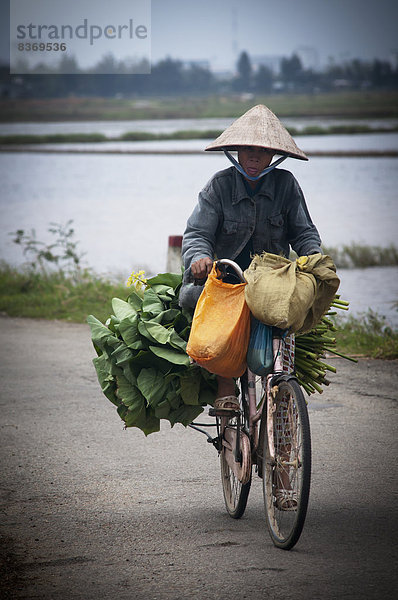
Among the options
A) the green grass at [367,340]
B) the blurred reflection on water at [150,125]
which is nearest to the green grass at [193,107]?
the blurred reflection on water at [150,125]

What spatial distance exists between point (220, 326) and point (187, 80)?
116 metres

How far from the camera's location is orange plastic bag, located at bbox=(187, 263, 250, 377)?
4.05 m

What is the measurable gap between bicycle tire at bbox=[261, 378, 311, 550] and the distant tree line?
4112 inches

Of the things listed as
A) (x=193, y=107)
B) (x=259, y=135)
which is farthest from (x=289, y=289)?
(x=193, y=107)

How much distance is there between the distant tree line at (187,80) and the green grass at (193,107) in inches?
72.1

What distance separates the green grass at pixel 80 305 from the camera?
8.25 m

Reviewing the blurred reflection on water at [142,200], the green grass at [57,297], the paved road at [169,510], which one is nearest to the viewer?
the paved road at [169,510]

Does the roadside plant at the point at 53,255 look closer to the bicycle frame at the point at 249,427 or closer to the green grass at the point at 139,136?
the bicycle frame at the point at 249,427

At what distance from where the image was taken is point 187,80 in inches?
4599

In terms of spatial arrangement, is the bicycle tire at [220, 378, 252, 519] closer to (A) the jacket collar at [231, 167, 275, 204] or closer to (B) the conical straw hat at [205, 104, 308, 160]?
(A) the jacket collar at [231, 167, 275, 204]

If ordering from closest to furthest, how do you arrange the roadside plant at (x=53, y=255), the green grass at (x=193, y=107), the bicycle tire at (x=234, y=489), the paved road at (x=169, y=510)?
1. the paved road at (x=169, y=510)
2. the bicycle tire at (x=234, y=489)
3. the roadside plant at (x=53, y=255)
4. the green grass at (x=193, y=107)

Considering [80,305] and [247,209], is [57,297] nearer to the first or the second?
[80,305]

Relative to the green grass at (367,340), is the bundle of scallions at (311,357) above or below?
above

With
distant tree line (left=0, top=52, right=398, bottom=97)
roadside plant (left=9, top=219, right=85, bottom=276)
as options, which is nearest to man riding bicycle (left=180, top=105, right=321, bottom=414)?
roadside plant (left=9, top=219, right=85, bottom=276)
